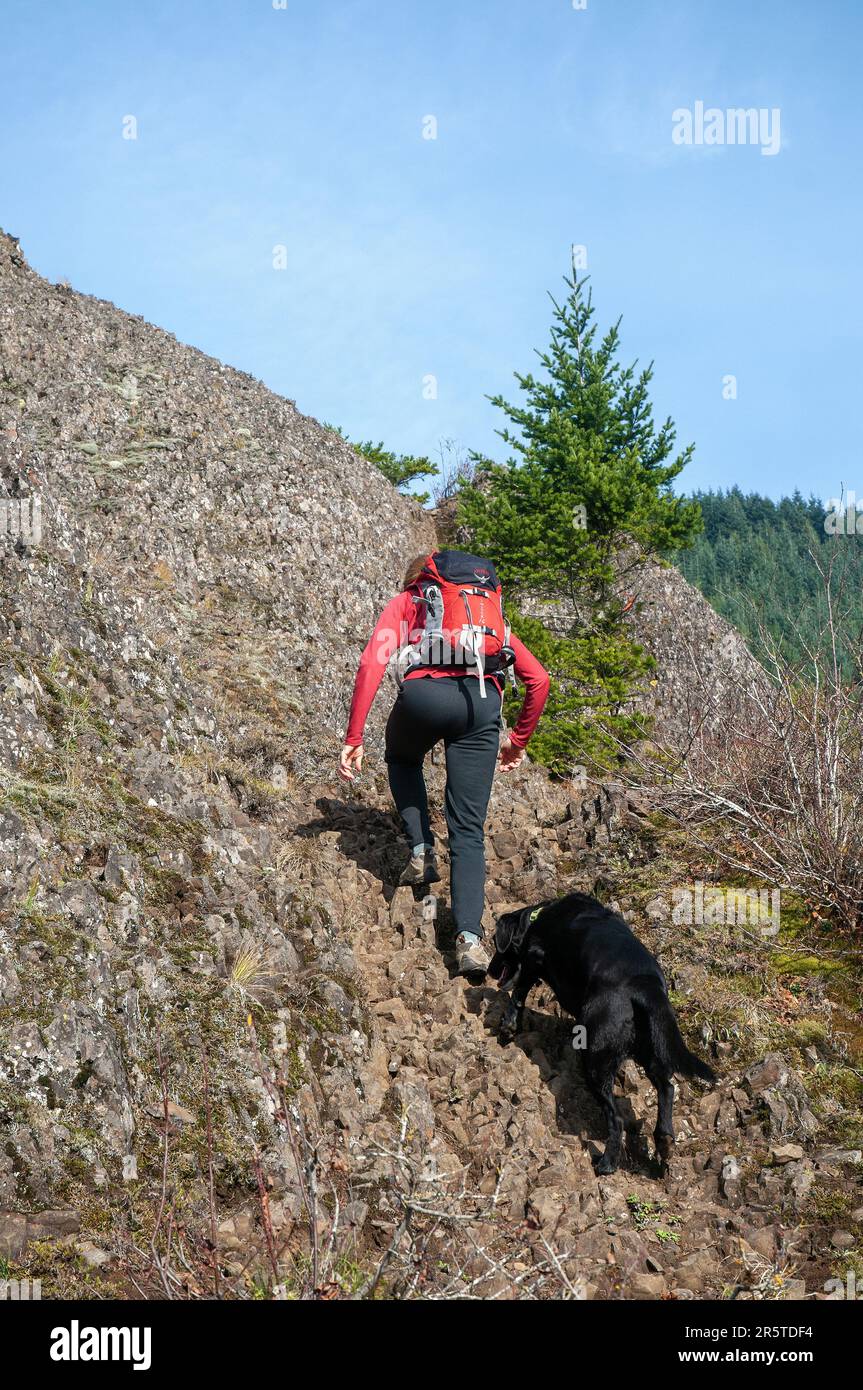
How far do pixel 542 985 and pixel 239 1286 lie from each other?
3.05 meters

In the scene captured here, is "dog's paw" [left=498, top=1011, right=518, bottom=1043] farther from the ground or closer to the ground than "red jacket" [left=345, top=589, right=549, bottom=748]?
closer to the ground

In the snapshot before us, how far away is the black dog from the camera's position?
4316 mm

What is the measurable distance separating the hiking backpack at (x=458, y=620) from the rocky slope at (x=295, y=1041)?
1745 mm

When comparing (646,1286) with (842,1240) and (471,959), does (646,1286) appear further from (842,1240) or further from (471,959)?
(471,959)

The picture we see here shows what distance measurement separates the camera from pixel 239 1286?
3.11 m

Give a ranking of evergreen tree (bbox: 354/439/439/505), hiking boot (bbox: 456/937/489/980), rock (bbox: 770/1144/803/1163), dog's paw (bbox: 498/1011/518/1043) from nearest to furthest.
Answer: rock (bbox: 770/1144/803/1163), dog's paw (bbox: 498/1011/518/1043), hiking boot (bbox: 456/937/489/980), evergreen tree (bbox: 354/439/439/505)

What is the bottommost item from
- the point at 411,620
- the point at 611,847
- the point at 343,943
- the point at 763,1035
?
the point at 763,1035

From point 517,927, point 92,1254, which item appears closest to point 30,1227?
point 92,1254

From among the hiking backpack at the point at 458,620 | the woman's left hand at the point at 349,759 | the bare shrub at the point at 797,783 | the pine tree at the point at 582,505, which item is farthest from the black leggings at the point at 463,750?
the pine tree at the point at 582,505

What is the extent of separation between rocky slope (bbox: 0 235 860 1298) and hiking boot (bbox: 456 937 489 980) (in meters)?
0.14

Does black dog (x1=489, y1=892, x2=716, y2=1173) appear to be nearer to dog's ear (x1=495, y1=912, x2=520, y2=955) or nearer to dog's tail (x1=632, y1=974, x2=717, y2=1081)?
dog's tail (x1=632, y1=974, x2=717, y2=1081)

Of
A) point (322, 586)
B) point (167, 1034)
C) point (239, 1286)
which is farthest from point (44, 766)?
point (322, 586)

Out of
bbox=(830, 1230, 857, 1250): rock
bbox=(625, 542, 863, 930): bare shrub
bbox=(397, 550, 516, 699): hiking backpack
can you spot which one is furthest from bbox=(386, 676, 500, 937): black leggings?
bbox=(830, 1230, 857, 1250): rock
